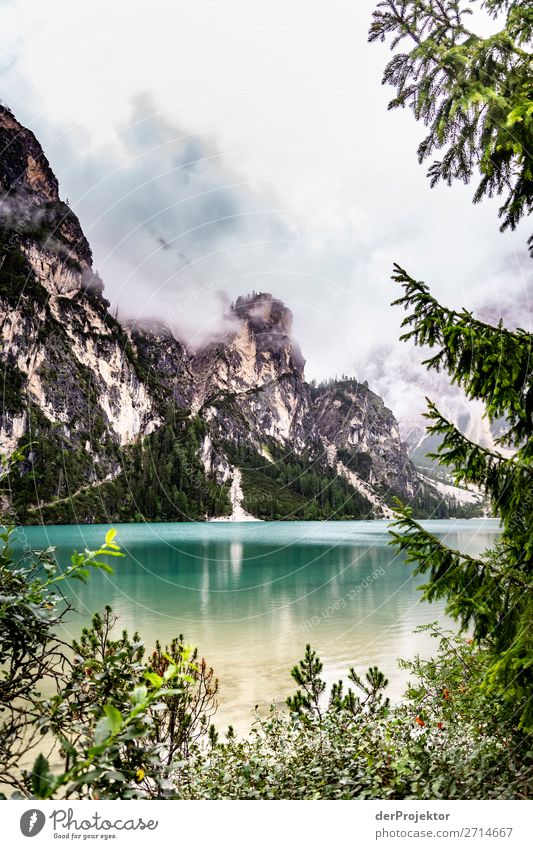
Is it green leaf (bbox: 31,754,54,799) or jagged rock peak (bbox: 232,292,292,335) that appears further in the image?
jagged rock peak (bbox: 232,292,292,335)

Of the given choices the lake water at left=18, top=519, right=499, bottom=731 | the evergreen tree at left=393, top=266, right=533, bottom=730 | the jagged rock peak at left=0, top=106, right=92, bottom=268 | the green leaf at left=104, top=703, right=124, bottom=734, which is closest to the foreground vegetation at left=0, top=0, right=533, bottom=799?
the evergreen tree at left=393, top=266, right=533, bottom=730

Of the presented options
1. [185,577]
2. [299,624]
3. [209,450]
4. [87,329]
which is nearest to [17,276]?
[87,329]

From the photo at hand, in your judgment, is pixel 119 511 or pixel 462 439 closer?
pixel 462 439

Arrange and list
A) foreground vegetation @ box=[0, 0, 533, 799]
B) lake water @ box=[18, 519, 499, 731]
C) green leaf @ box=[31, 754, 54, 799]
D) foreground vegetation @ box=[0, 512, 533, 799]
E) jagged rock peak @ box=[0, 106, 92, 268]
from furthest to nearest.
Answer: lake water @ box=[18, 519, 499, 731], jagged rock peak @ box=[0, 106, 92, 268], foreground vegetation @ box=[0, 0, 533, 799], foreground vegetation @ box=[0, 512, 533, 799], green leaf @ box=[31, 754, 54, 799]

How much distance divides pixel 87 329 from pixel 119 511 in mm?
44519

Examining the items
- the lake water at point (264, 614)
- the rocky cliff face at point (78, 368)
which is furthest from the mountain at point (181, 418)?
the lake water at point (264, 614)

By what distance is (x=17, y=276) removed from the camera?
234 feet

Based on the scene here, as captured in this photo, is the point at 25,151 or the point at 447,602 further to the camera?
the point at 25,151

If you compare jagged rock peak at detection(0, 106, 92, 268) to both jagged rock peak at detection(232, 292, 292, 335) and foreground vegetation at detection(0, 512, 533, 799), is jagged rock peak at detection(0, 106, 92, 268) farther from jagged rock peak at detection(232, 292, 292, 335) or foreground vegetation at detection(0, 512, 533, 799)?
jagged rock peak at detection(232, 292, 292, 335)

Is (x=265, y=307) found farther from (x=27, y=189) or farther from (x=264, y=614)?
(x=264, y=614)

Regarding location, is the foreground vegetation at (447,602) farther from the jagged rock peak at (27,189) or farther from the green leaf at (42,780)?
the jagged rock peak at (27,189)

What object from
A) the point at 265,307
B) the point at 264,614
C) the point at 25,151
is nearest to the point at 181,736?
the point at 25,151

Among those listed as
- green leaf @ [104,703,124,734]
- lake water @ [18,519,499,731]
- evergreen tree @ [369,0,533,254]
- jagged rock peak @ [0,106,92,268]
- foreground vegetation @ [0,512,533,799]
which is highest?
jagged rock peak @ [0,106,92,268]
